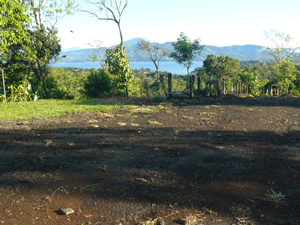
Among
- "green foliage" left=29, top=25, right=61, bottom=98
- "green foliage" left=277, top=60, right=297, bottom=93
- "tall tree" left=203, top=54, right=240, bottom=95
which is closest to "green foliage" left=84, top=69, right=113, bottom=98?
"green foliage" left=29, top=25, right=61, bottom=98

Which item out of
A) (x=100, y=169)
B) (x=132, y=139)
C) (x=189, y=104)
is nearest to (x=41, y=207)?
(x=100, y=169)

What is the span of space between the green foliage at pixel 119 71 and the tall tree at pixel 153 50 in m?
13.3

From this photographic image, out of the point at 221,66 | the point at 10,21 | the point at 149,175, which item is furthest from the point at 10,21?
the point at 221,66

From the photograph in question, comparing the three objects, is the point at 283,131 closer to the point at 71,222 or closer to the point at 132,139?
the point at 132,139

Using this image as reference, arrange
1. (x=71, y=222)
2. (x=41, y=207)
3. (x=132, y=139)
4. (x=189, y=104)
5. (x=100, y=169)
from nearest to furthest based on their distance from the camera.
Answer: (x=71, y=222) < (x=41, y=207) < (x=100, y=169) < (x=132, y=139) < (x=189, y=104)

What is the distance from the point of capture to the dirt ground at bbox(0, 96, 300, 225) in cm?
256

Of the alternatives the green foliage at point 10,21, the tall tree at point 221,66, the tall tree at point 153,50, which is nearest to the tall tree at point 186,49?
the tall tree at point 153,50

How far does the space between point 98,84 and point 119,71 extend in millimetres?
1657

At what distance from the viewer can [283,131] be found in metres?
6.43

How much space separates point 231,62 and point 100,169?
38371mm

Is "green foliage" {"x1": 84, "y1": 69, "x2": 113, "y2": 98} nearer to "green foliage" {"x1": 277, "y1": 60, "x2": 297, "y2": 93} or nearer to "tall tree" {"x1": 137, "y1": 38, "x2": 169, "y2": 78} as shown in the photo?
"green foliage" {"x1": 277, "y1": 60, "x2": 297, "y2": 93}

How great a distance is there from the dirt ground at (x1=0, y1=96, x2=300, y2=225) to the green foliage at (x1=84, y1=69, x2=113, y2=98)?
762 centimetres

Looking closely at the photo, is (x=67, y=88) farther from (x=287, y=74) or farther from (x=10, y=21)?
(x=287, y=74)

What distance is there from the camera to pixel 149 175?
135 inches
